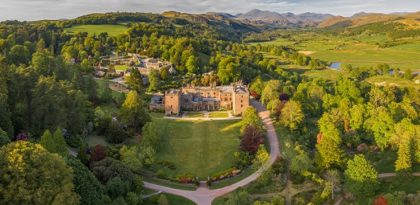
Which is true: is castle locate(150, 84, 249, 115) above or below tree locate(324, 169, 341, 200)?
above

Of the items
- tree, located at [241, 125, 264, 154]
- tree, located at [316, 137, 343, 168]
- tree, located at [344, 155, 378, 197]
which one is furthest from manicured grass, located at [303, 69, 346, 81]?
tree, located at [344, 155, 378, 197]

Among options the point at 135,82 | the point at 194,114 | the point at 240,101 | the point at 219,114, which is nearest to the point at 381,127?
the point at 240,101

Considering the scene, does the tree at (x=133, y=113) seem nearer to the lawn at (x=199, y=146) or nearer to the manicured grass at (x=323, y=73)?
the lawn at (x=199, y=146)

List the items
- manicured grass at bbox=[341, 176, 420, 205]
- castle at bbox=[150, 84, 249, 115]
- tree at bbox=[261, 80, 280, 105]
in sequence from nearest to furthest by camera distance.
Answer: manicured grass at bbox=[341, 176, 420, 205], castle at bbox=[150, 84, 249, 115], tree at bbox=[261, 80, 280, 105]

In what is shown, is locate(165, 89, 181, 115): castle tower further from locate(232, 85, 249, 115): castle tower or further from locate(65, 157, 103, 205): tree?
locate(65, 157, 103, 205): tree

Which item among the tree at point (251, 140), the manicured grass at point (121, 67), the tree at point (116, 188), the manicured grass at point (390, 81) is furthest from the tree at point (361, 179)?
the manicured grass at point (390, 81)

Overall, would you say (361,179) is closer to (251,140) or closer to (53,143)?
(251,140)
